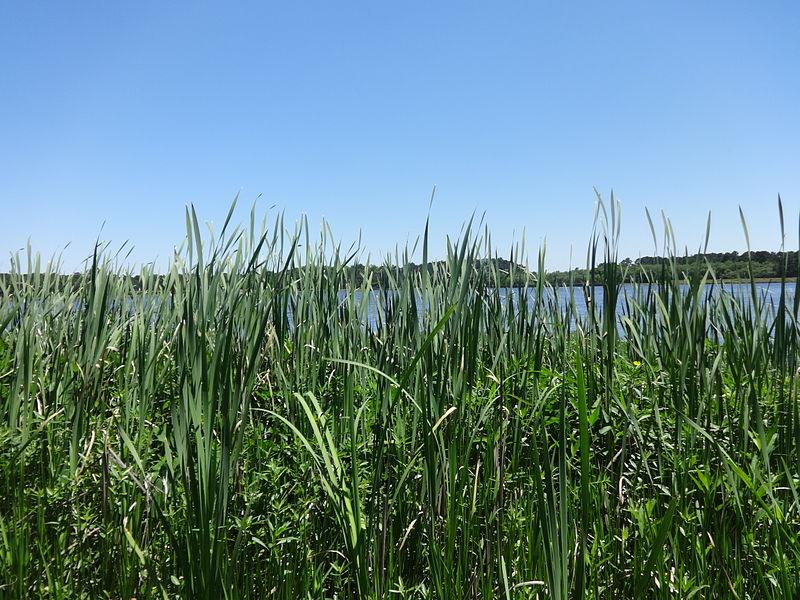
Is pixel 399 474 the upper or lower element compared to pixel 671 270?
lower

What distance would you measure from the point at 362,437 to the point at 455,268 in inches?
26.3

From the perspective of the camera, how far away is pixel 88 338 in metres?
1.87

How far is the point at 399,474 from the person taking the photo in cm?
167

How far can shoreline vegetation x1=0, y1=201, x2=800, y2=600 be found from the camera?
46.9 inches

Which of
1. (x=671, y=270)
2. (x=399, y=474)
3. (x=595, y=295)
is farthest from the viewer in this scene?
(x=595, y=295)

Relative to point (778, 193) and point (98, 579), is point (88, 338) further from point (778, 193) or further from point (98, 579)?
point (778, 193)

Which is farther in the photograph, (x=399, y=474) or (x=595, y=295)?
(x=595, y=295)

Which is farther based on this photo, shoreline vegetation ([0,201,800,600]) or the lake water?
the lake water

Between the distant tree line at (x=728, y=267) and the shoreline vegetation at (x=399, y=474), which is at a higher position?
the distant tree line at (x=728, y=267)

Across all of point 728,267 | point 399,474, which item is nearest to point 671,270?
point 728,267

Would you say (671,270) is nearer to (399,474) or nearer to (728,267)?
(728,267)

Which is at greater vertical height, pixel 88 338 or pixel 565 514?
pixel 88 338

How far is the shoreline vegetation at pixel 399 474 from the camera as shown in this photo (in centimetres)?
119

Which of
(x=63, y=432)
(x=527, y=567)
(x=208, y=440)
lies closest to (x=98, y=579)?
(x=63, y=432)
